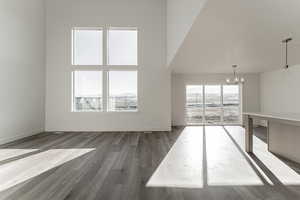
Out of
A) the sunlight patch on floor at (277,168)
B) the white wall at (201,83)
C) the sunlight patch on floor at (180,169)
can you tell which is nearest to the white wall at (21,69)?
the sunlight patch on floor at (180,169)

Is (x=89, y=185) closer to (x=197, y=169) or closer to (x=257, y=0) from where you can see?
(x=197, y=169)

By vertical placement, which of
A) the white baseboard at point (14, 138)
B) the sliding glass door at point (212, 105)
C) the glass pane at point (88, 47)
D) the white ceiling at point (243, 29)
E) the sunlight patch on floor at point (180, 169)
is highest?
the glass pane at point (88, 47)

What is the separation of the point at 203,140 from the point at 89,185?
372 centimetres

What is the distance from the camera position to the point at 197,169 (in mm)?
3143

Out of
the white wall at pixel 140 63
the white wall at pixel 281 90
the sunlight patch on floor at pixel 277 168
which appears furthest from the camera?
the white wall at pixel 140 63

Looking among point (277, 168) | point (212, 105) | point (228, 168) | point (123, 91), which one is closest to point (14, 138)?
point (123, 91)

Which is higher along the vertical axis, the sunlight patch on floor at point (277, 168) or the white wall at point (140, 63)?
the white wall at point (140, 63)

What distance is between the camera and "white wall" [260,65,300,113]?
671 centimetres

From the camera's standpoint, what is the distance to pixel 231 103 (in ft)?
28.8

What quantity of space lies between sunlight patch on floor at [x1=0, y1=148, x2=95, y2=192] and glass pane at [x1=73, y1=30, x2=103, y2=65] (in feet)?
12.7

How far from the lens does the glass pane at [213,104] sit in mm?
8695

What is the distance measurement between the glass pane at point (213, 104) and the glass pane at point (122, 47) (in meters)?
3.75

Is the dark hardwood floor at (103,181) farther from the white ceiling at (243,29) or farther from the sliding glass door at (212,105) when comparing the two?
the sliding glass door at (212,105)

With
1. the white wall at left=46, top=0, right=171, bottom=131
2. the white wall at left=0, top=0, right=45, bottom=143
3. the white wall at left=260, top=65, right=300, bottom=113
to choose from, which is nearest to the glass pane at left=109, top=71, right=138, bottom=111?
the white wall at left=46, top=0, right=171, bottom=131
